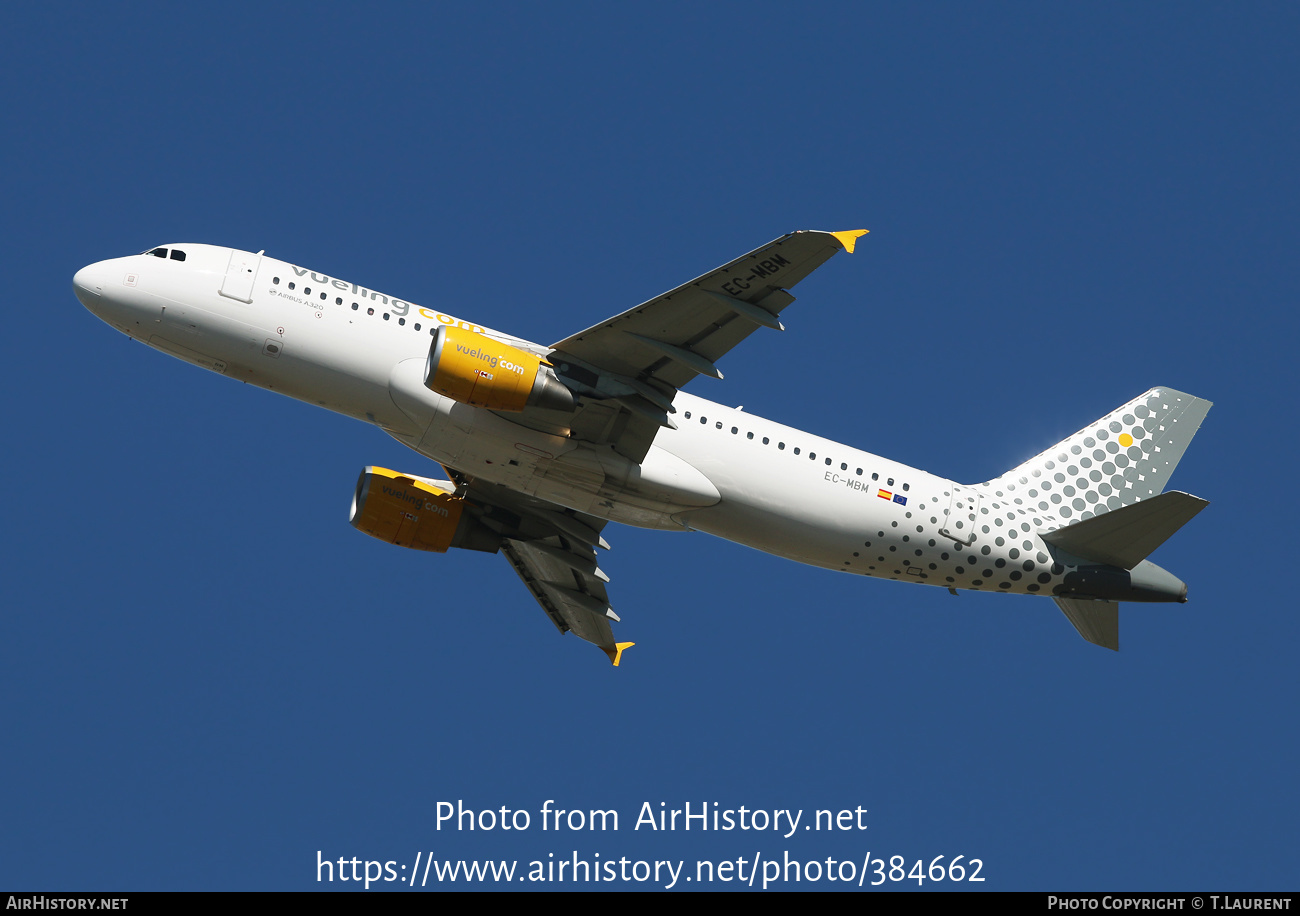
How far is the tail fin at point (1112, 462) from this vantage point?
3712 centimetres

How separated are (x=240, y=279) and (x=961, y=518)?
20420 mm

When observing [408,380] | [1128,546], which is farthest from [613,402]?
[1128,546]

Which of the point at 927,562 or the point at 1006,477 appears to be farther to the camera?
the point at 1006,477

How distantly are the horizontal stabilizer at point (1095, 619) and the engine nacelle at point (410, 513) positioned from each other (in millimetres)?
17990

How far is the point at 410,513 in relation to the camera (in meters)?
38.1

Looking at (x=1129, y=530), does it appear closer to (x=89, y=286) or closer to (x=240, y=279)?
(x=240, y=279)

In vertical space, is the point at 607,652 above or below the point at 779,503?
below

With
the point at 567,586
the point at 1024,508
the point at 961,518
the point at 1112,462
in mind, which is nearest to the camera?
the point at 961,518

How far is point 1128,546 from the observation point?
A: 34.5 m

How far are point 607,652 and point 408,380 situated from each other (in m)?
13.5

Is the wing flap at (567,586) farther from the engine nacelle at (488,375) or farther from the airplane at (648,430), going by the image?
the engine nacelle at (488,375)

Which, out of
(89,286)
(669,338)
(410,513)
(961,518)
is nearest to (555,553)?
(410,513)

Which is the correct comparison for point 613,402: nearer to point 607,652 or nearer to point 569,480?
point 569,480
